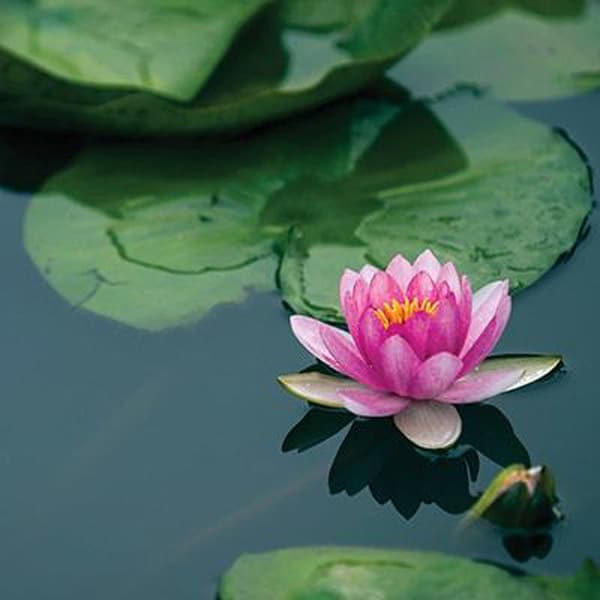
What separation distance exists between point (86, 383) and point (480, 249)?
0.66m

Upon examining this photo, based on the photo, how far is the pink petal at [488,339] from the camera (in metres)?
2.20

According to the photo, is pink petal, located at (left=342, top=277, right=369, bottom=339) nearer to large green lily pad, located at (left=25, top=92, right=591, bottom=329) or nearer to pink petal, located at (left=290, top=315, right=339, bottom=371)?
pink petal, located at (left=290, top=315, right=339, bottom=371)

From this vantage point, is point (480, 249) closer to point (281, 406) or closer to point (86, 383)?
point (281, 406)

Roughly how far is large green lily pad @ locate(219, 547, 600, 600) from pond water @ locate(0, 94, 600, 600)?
0.04 m

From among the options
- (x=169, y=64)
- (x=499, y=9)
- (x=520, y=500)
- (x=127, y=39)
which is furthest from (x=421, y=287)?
(x=499, y=9)

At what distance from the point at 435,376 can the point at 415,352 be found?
1.7 inches

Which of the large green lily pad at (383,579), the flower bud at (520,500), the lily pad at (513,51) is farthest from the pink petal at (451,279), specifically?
the lily pad at (513,51)

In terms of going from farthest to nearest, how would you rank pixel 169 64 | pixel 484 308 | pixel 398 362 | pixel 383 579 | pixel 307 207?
pixel 169 64 → pixel 307 207 → pixel 484 308 → pixel 398 362 → pixel 383 579

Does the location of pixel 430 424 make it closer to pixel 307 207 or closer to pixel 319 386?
A: pixel 319 386

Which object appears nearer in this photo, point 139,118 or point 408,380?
point 408,380

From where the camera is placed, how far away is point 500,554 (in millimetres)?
2021

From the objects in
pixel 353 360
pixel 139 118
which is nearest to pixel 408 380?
pixel 353 360

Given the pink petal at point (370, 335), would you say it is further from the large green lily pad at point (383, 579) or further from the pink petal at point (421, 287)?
the large green lily pad at point (383, 579)

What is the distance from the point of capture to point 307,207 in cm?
259
